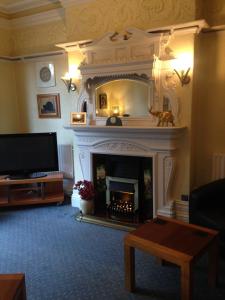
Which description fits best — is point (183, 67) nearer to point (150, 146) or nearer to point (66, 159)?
point (150, 146)

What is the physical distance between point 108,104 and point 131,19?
41.7 inches

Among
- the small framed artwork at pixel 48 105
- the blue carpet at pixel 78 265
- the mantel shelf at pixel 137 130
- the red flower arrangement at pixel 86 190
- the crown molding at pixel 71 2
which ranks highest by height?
the crown molding at pixel 71 2

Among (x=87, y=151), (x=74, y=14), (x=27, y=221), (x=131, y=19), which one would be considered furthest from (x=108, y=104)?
(x=27, y=221)

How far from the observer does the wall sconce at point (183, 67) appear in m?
2.99

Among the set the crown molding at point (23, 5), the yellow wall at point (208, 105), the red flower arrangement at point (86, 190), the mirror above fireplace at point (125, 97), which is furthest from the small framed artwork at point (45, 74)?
the yellow wall at point (208, 105)

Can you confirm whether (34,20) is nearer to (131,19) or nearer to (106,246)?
(131,19)

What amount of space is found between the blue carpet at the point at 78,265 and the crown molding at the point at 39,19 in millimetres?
2976

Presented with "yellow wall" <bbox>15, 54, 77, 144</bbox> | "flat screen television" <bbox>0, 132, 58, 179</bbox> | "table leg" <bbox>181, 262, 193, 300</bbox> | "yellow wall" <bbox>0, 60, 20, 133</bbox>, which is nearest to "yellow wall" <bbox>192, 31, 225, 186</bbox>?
"table leg" <bbox>181, 262, 193, 300</bbox>

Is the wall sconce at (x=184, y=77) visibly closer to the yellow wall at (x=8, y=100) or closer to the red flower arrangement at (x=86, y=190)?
the red flower arrangement at (x=86, y=190)

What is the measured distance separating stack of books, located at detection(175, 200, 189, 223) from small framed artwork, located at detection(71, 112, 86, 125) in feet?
5.26

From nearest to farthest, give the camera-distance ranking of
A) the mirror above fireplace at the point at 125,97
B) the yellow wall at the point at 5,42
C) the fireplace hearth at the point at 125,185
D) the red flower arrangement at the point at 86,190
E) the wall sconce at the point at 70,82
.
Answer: the mirror above fireplace at the point at 125,97 < the fireplace hearth at the point at 125,185 < the red flower arrangement at the point at 86,190 < the wall sconce at the point at 70,82 < the yellow wall at the point at 5,42

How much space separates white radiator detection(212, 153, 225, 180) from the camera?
10.6 feet

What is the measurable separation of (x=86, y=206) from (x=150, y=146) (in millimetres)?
1203

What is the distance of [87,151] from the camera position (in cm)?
372
